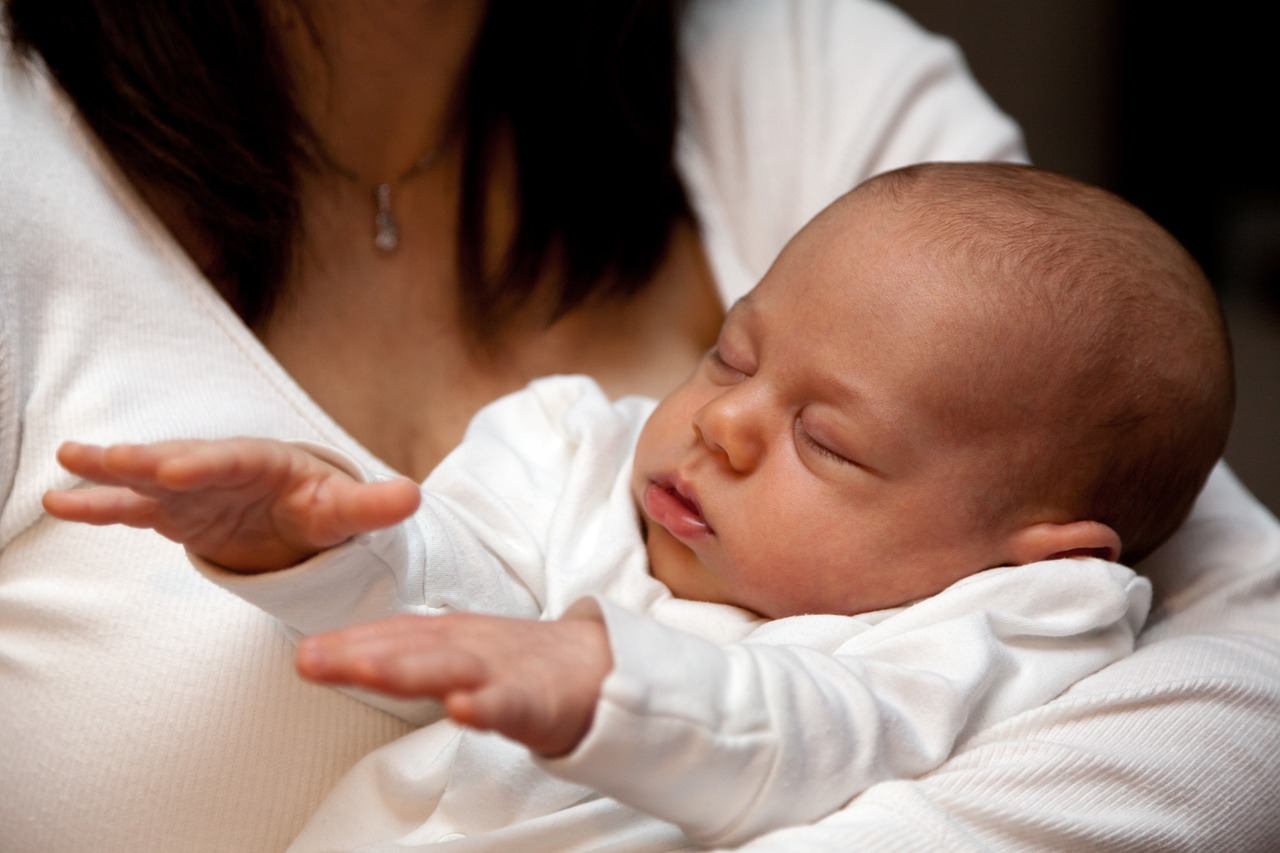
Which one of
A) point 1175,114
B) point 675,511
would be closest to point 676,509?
point 675,511

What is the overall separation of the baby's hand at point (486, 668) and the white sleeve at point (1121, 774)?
6.6 inches

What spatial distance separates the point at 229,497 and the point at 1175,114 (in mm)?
2539

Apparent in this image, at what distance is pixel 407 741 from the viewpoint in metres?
0.83

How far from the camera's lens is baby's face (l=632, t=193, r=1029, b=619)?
2.80 feet

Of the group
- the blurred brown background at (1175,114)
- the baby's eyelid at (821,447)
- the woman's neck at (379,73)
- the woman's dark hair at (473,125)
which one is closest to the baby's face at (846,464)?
the baby's eyelid at (821,447)

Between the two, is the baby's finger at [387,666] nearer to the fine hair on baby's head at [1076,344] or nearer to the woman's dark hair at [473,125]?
the fine hair on baby's head at [1076,344]

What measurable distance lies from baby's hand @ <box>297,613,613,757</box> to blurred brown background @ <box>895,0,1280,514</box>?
2.17 m

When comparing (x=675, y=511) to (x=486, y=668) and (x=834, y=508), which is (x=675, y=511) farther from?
(x=486, y=668)

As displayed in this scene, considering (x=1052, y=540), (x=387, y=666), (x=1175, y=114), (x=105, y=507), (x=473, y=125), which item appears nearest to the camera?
(x=387, y=666)

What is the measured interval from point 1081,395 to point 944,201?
0.18 metres

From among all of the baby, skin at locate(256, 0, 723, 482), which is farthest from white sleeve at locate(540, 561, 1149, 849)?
skin at locate(256, 0, 723, 482)

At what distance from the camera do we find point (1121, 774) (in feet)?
2.54

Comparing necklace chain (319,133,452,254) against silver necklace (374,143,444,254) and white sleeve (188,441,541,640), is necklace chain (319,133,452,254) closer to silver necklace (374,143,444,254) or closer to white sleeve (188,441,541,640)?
silver necklace (374,143,444,254)

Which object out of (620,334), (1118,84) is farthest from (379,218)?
(1118,84)
